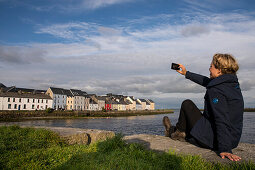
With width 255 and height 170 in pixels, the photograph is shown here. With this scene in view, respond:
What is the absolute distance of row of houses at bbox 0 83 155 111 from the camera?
73875 mm

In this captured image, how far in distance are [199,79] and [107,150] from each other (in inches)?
106

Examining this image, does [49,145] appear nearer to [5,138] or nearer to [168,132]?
[5,138]


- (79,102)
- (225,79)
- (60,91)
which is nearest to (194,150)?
(225,79)

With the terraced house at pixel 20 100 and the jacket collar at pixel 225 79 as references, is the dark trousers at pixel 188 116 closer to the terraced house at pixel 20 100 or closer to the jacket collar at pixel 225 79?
the jacket collar at pixel 225 79

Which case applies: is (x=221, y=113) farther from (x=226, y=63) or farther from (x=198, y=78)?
(x=198, y=78)

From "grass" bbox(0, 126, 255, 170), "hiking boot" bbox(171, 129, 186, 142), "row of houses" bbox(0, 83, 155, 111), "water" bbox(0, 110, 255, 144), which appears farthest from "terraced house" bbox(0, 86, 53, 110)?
"hiking boot" bbox(171, 129, 186, 142)

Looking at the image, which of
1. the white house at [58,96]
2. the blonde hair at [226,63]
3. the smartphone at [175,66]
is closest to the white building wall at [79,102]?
the white house at [58,96]

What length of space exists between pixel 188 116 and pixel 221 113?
87cm

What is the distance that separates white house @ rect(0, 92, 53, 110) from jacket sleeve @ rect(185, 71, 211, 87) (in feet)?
264

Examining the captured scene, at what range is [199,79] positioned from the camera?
15.4 feet

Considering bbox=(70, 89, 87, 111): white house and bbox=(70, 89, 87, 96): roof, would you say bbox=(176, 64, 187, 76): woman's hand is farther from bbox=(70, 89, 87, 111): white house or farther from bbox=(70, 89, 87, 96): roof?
bbox=(70, 89, 87, 96): roof

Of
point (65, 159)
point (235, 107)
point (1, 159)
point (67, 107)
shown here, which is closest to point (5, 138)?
point (1, 159)

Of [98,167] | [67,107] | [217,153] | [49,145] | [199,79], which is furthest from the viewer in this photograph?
[67,107]

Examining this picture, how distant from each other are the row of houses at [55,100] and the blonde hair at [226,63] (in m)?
81.5
